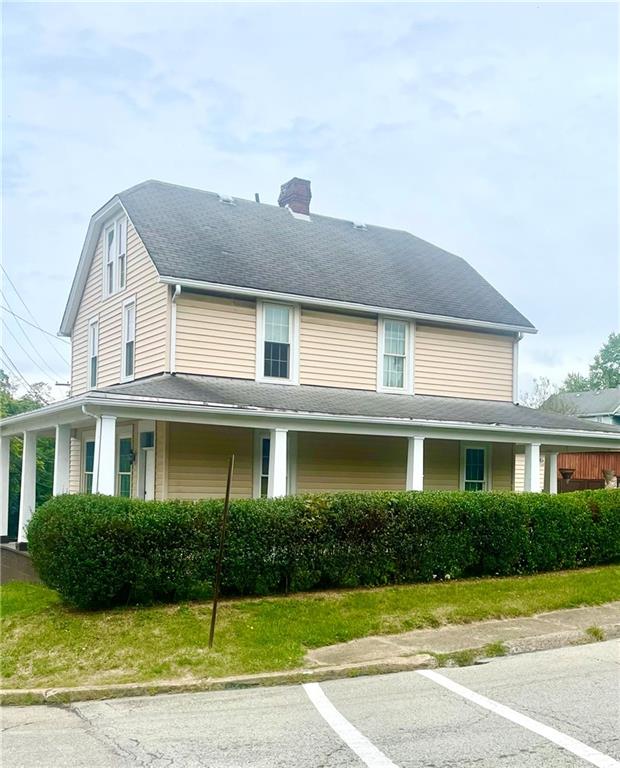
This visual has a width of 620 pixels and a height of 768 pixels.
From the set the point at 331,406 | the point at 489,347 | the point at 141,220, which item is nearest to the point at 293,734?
the point at 331,406

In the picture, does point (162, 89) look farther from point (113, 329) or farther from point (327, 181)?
point (327, 181)

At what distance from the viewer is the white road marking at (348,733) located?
563 cm

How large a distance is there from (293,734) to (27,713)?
256cm

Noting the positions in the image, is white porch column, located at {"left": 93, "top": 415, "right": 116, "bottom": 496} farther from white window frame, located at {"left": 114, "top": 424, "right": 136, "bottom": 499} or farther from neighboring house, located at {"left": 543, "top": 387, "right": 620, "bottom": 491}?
neighboring house, located at {"left": 543, "top": 387, "right": 620, "bottom": 491}

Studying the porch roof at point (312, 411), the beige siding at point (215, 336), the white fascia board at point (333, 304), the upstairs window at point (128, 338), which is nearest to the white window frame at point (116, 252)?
the upstairs window at point (128, 338)

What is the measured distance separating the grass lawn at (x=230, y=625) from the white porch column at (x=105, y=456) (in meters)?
1.91

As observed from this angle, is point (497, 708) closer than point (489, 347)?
Yes

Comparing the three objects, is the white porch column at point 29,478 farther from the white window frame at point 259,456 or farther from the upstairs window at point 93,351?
the white window frame at point 259,456

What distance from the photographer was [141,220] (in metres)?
18.9

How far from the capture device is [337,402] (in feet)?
57.0

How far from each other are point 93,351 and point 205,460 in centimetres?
605

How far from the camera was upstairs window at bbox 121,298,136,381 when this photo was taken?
62.3ft

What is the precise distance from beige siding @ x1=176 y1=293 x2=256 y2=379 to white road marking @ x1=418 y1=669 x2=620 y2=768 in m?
10.5

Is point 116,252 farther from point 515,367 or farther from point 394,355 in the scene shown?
point 515,367
